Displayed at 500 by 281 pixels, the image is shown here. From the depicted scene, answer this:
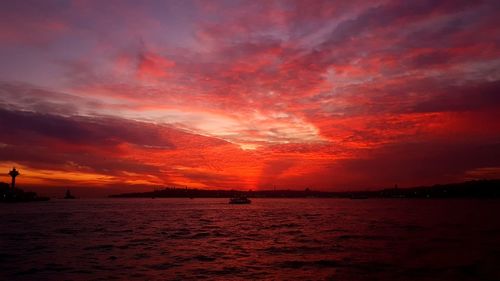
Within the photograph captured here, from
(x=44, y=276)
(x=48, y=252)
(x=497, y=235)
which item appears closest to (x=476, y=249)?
(x=497, y=235)

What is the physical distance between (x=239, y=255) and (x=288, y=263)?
254 inches

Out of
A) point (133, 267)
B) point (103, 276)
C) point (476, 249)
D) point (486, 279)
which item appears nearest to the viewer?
point (486, 279)

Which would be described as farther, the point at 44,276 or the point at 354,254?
the point at 354,254

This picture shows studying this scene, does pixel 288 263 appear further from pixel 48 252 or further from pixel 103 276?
pixel 48 252

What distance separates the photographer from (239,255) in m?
37.8

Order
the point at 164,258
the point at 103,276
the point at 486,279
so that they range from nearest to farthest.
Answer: the point at 486,279
the point at 103,276
the point at 164,258

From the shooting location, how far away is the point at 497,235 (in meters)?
53.3

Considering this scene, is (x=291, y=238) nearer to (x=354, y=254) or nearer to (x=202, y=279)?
(x=354, y=254)

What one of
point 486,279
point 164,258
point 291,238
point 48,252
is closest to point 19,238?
point 48,252

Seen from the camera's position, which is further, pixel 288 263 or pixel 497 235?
pixel 497 235

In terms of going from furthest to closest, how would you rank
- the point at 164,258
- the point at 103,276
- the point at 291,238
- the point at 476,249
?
the point at 291,238, the point at 476,249, the point at 164,258, the point at 103,276

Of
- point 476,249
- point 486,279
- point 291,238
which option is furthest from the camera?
point 291,238

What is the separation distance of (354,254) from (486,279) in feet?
42.4

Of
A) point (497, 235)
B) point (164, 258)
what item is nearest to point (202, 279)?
point (164, 258)
